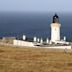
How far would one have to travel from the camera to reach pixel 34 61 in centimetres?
2489

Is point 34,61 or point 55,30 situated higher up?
point 55,30

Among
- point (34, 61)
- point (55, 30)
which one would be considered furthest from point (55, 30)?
point (34, 61)

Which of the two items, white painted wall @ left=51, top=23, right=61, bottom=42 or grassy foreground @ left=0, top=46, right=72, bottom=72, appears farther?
white painted wall @ left=51, top=23, right=61, bottom=42

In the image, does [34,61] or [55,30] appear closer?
[34,61]

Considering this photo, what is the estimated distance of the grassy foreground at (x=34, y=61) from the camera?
73.6 ft

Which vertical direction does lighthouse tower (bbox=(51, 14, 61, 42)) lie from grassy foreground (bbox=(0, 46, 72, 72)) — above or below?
above

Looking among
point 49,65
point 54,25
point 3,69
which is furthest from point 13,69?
point 54,25

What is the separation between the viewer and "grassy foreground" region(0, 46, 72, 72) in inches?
883

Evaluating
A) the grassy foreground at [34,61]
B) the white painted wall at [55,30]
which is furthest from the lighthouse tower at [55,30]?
the grassy foreground at [34,61]

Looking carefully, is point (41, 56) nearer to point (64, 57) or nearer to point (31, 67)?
point (64, 57)

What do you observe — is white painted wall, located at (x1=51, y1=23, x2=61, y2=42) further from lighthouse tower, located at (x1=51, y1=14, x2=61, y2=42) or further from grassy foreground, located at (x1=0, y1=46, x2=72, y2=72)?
grassy foreground, located at (x1=0, y1=46, x2=72, y2=72)

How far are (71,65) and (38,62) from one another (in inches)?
84.5

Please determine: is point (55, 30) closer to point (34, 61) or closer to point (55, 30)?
point (55, 30)

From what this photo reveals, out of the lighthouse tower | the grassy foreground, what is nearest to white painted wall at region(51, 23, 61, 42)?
the lighthouse tower
